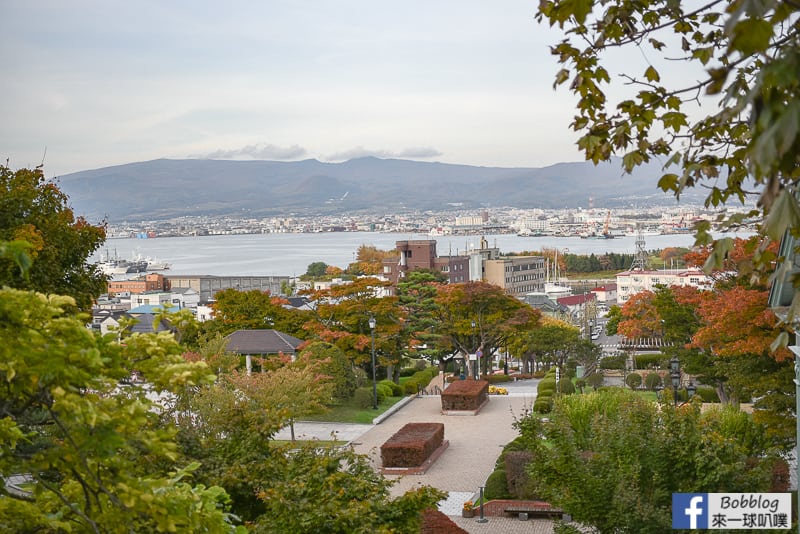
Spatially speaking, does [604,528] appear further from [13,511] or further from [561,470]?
[13,511]

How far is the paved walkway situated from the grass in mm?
520

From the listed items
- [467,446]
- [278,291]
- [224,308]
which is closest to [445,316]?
[224,308]

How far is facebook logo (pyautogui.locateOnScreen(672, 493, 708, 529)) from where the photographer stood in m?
10.7

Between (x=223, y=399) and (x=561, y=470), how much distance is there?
8353 millimetres

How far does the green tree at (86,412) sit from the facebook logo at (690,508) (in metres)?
7.14

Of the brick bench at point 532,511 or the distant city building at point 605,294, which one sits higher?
the brick bench at point 532,511

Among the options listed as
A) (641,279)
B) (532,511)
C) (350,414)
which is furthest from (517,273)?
(532,511)

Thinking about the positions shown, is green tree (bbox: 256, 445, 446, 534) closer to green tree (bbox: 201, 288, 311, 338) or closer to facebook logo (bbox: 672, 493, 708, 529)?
facebook logo (bbox: 672, 493, 708, 529)

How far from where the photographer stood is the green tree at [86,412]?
14.8ft

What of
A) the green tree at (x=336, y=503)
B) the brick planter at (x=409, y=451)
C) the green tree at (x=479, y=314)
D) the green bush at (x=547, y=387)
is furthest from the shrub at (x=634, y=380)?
the green tree at (x=336, y=503)

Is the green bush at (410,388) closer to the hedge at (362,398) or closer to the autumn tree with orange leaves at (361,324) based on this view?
the autumn tree with orange leaves at (361,324)

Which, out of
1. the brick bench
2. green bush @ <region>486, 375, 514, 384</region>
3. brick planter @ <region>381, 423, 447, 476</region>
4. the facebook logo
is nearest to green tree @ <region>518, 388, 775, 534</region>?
the facebook logo

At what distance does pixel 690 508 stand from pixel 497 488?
9.20m

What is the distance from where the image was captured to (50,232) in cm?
2120
